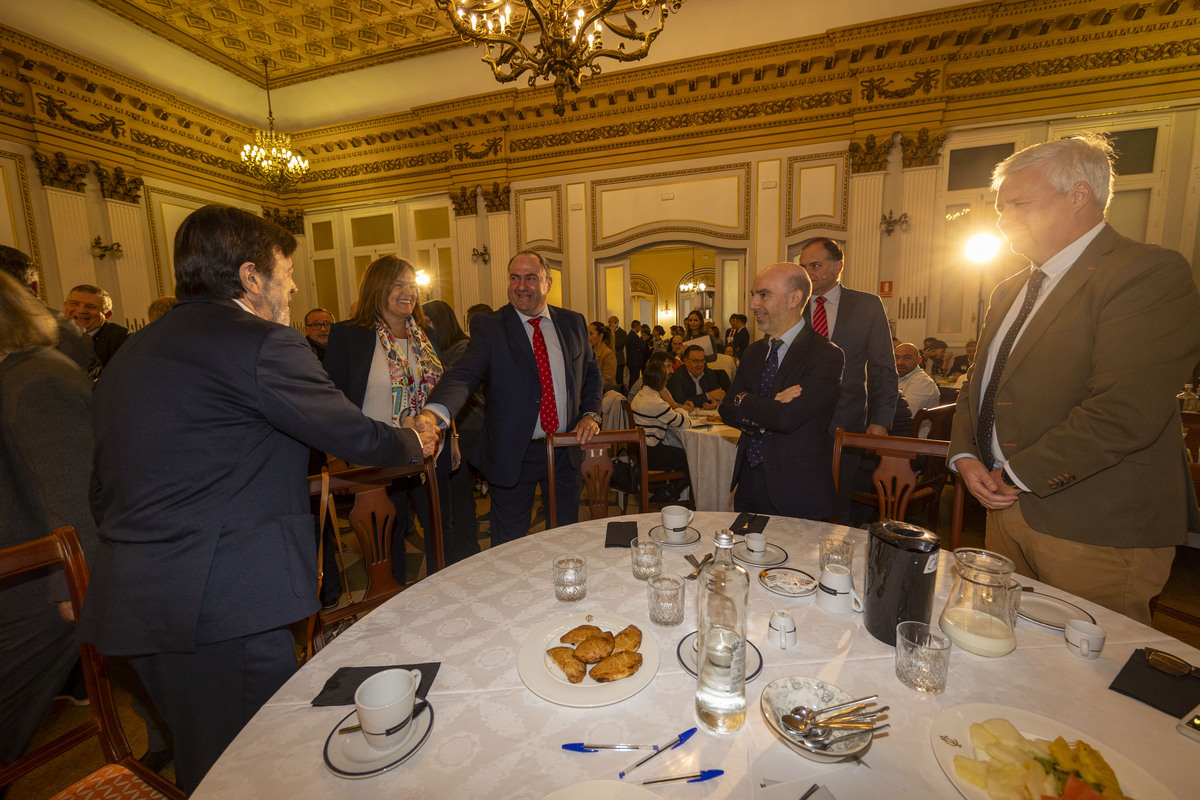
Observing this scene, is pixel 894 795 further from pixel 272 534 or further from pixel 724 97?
pixel 724 97

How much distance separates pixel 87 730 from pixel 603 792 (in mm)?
1401

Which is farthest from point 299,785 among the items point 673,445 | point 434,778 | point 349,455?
point 673,445

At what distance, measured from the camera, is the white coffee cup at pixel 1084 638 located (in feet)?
3.14

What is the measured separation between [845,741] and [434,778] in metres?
0.63

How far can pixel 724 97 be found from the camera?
6.80 metres

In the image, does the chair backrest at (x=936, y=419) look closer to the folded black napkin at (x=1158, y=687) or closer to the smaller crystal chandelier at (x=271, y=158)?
the folded black napkin at (x=1158, y=687)

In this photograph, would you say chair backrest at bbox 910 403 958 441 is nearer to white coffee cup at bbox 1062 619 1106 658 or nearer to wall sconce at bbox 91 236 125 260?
white coffee cup at bbox 1062 619 1106 658

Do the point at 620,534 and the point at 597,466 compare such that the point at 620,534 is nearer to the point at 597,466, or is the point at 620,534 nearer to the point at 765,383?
the point at 597,466

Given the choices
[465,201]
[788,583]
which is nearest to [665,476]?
[788,583]

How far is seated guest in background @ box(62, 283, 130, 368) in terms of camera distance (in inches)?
162

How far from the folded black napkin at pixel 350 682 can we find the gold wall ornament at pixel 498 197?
318 inches

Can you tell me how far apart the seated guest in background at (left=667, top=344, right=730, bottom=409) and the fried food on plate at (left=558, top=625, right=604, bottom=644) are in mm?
3945

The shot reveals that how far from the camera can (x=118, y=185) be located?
6914 millimetres

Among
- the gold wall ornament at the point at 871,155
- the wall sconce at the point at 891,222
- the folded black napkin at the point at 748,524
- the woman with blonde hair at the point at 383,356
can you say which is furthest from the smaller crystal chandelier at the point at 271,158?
the folded black napkin at the point at 748,524
